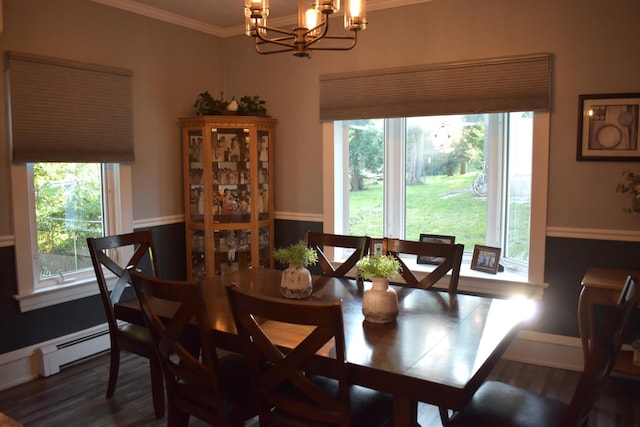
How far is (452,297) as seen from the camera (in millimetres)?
2633

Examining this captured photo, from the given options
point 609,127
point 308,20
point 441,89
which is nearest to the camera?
point 308,20

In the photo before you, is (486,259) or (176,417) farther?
(486,259)

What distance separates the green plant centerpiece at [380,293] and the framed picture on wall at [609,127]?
1926mm

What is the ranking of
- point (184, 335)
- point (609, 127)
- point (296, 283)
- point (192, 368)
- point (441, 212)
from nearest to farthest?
1. point (192, 368)
2. point (184, 335)
3. point (296, 283)
4. point (609, 127)
5. point (441, 212)

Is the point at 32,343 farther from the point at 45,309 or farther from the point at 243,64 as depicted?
the point at 243,64

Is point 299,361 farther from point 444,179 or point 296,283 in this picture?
point 444,179

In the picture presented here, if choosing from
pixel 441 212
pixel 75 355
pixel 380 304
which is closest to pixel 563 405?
pixel 380 304

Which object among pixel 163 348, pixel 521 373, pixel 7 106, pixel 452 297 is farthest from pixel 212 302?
pixel 521 373

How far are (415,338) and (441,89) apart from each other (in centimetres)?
228

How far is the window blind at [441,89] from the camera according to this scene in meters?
3.48

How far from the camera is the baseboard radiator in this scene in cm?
350

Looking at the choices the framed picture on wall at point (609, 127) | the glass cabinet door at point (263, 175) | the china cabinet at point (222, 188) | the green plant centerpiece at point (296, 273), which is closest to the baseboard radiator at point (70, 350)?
the china cabinet at point (222, 188)

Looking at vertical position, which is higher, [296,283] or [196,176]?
[196,176]

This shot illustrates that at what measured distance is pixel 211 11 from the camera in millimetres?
4234
